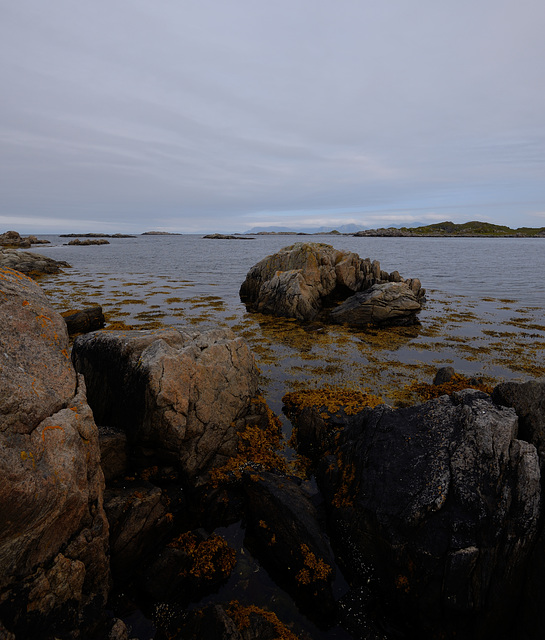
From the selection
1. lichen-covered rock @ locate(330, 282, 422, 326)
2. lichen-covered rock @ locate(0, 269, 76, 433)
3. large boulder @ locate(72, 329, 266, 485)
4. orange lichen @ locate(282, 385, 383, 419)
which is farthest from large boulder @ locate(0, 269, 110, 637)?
lichen-covered rock @ locate(330, 282, 422, 326)

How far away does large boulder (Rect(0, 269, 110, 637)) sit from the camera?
494 cm

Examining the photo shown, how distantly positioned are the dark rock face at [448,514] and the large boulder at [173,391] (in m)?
3.93

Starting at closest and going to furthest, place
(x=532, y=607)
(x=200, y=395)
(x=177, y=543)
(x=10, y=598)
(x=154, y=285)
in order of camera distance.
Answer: (x=10, y=598)
(x=532, y=607)
(x=177, y=543)
(x=200, y=395)
(x=154, y=285)

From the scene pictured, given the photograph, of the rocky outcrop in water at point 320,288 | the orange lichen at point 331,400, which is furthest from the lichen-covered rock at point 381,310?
the orange lichen at point 331,400

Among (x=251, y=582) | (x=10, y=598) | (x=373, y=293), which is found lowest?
(x=251, y=582)

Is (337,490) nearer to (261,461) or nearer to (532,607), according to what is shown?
(261,461)

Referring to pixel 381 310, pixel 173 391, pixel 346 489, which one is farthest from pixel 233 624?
pixel 381 310

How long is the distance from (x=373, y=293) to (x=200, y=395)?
1954 centimetres

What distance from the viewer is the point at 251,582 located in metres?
7.43

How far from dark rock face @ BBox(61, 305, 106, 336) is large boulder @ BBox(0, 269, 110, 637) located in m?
17.5

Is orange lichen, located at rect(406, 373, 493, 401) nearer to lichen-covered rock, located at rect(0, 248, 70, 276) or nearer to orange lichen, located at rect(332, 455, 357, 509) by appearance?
orange lichen, located at rect(332, 455, 357, 509)

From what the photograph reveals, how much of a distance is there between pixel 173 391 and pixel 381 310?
19479 mm

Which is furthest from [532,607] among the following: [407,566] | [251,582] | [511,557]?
[251,582]

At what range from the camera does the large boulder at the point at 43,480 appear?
494cm
